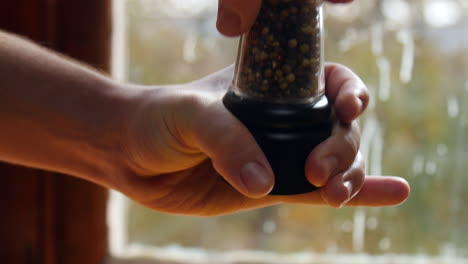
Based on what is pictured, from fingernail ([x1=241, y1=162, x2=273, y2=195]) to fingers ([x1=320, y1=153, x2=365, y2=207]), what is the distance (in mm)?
93

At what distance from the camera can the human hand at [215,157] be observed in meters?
0.65

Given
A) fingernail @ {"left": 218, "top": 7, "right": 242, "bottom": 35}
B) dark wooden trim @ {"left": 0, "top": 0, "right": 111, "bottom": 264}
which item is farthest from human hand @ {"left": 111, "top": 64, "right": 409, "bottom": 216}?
dark wooden trim @ {"left": 0, "top": 0, "right": 111, "bottom": 264}

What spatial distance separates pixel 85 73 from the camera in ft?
3.11

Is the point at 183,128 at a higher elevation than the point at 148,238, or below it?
higher

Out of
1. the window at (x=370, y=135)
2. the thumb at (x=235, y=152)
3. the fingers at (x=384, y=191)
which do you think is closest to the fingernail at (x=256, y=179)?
the thumb at (x=235, y=152)

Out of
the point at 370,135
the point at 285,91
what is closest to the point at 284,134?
the point at 285,91

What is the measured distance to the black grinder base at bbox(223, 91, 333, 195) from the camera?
0.65 meters

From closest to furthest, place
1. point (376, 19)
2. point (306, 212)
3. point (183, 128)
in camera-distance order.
Result: 1. point (183, 128)
2. point (376, 19)
3. point (306, 212)

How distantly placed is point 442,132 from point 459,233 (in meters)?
0.31

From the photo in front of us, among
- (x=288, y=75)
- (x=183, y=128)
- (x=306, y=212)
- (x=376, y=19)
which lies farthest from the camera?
(x=306, y=212)

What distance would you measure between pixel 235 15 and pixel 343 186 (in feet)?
0.82

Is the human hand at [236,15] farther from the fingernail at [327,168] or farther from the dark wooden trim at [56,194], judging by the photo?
the dark wooden trim at [56,194]

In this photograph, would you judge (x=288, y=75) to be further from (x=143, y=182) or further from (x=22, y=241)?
(x=22, y=241)

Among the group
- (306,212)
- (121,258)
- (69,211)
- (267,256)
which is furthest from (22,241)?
(306,212)
